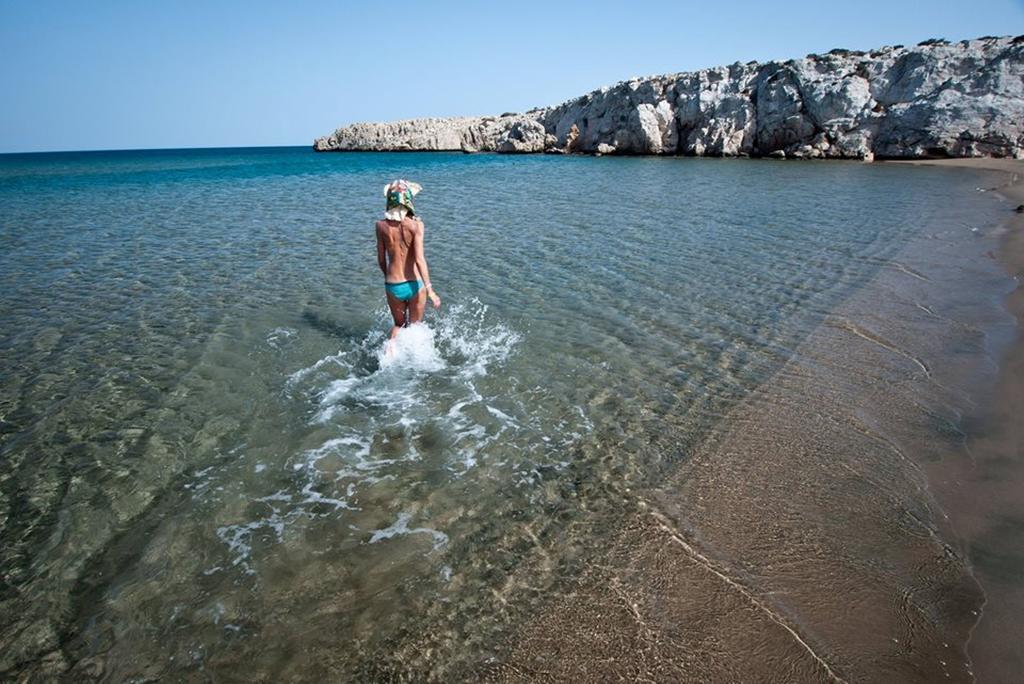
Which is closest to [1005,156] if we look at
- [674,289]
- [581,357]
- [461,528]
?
[674,289]

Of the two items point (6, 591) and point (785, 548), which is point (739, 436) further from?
point (6, 591)

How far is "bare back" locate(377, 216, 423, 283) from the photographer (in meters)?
7.62

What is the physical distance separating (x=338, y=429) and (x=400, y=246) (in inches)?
122

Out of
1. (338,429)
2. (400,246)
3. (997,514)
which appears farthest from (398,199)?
(997,514)

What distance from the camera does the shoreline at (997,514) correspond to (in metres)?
3.24

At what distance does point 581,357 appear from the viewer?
26.1ft

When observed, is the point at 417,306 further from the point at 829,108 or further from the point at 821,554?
the point at 829,108

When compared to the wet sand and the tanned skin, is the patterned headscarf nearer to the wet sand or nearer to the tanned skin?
the tanned skin

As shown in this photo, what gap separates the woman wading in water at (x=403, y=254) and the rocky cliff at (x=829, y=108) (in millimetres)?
53984

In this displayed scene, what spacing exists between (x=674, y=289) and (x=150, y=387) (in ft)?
31.7

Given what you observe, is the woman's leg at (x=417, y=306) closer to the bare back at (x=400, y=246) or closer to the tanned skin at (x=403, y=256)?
the tanned skin at (x=403, y=256)

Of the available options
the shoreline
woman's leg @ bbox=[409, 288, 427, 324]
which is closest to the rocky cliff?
the shoreline

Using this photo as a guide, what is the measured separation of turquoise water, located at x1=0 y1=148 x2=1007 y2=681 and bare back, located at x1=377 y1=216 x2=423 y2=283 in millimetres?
1073

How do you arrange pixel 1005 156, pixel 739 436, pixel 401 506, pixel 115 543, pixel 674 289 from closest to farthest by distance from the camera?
pixel 115 543 < pixel 401 506 < pixel 739 436 < pixel 674 289 < pixel 1005 156
